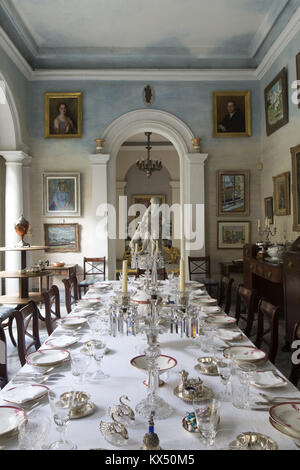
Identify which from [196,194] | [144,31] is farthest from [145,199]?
[144,31]

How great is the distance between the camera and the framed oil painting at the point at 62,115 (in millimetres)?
8844

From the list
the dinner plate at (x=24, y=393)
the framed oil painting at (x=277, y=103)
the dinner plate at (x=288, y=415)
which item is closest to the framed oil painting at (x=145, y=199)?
the framed oil painting at (x=277, y=103)

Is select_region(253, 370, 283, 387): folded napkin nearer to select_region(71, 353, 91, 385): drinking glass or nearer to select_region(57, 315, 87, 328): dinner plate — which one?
select_region(71, 353, 91, 385): drinking glass

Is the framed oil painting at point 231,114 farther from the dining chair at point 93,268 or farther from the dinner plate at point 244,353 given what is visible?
the dinner plate at point 244,353

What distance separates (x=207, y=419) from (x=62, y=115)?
847 cm

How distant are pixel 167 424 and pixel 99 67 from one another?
28.3 feet

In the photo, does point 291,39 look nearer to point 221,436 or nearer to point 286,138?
point 286,138

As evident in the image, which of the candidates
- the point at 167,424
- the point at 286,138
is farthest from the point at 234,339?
the point at 286,138

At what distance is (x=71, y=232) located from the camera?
9.00 meters

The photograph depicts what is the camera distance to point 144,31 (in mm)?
7648

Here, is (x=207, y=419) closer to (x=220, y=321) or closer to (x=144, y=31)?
(x=220, y=321)

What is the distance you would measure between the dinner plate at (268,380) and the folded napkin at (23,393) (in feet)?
4.04

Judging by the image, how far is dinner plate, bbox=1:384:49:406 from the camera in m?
1.98
